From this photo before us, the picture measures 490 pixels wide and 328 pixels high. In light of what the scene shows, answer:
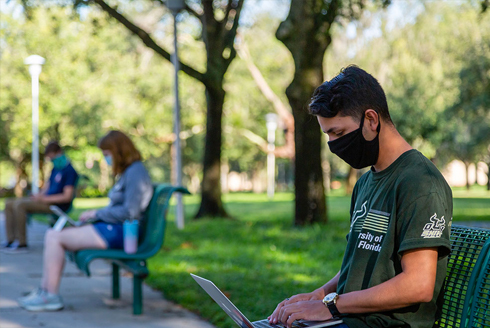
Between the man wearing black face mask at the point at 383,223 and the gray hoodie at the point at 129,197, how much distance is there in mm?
3472

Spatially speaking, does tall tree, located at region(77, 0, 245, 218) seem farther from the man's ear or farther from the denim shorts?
the man's ear

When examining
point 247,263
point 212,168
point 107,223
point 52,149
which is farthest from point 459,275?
point 212,168

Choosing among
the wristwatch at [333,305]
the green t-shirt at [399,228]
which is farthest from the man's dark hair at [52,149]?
the wristwatch at [333,305]

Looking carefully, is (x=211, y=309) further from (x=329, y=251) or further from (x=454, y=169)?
(x=454, y=169)

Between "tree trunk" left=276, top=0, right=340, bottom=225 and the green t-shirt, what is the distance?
8626mm

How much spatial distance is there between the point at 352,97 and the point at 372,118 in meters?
0.11

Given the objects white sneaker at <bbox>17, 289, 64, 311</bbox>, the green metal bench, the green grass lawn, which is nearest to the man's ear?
the green grass lawn

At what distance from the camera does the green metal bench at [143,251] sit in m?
→ 5.37

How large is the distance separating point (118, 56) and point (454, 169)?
47.1m

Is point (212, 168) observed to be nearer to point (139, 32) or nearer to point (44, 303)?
point (139, 32)

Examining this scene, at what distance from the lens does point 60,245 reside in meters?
5.58

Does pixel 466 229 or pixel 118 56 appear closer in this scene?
pixel 466 229

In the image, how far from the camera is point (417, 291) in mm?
2186

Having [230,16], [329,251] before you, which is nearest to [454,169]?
[230,16]
